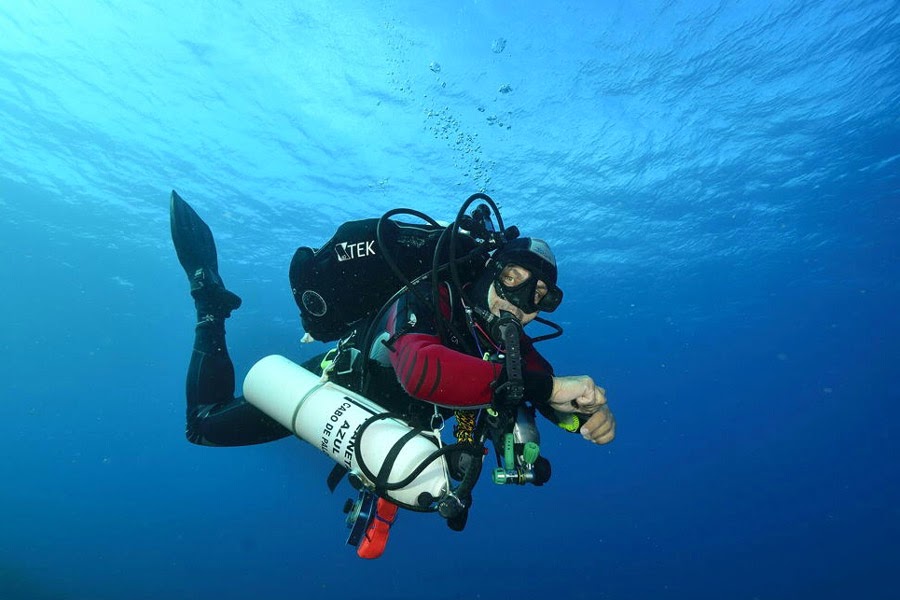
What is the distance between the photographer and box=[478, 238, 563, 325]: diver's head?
337 centimetres

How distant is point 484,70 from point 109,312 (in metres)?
44.6

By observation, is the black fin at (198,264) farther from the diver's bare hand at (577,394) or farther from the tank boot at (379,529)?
the diver's bare hand at (577,394)

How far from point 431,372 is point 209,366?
398cm

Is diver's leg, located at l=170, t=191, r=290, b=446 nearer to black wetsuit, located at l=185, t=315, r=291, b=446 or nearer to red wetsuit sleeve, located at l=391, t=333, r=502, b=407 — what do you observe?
black wetsuit, located at l=185, t=315, r=291, b=446

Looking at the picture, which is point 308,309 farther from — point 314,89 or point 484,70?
point 314,89

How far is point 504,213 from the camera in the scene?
18.6m

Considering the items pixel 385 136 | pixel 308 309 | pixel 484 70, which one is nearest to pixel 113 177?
pixel 385 136

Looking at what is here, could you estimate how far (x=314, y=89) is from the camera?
1385 centimetres

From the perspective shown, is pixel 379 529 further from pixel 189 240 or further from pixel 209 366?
pixel 189 240

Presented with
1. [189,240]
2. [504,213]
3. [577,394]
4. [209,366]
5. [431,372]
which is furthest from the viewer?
[504,213]

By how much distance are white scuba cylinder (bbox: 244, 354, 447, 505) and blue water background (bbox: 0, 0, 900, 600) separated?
35.7 ft

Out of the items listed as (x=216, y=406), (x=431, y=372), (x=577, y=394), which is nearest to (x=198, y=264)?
(x=216, y=406)

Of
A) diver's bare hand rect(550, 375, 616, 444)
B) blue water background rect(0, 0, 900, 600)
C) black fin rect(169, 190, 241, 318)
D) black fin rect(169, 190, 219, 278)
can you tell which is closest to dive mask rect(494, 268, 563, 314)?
diver's bare hand rect(550, 375, 616, 444)

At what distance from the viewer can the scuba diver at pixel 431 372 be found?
7.93 ft
